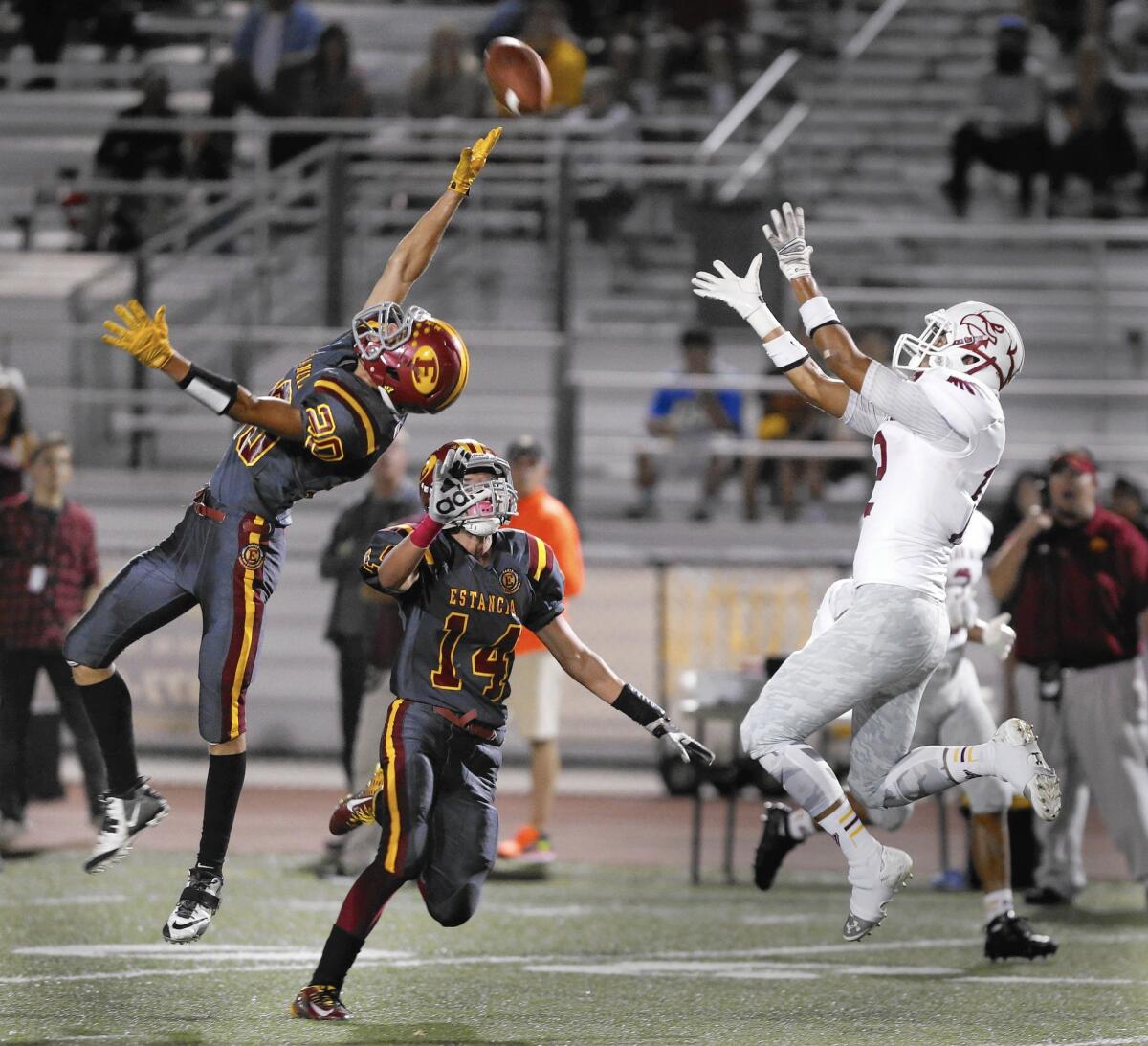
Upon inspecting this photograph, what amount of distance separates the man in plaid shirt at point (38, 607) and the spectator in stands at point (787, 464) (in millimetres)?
4525

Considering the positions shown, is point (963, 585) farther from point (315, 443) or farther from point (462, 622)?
point (315, 443)

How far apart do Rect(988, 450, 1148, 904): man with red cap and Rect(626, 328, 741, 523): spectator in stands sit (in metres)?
4.17

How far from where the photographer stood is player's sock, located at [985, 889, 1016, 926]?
7.73m

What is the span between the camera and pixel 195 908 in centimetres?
635

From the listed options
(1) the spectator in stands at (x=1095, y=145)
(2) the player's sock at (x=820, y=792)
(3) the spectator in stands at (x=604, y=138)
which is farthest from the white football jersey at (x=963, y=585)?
(1) the spectator in stands at (x=1095, y=145)

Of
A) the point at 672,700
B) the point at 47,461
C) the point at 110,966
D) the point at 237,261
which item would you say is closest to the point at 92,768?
the point at 47,461

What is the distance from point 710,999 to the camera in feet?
21.9

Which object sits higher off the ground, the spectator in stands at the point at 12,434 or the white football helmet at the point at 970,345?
the white football helmet at the point at 970,345

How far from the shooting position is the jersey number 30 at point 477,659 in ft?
20.9

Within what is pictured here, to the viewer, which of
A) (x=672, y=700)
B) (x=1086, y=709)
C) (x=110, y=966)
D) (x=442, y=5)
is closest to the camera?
(x=110, y=966)

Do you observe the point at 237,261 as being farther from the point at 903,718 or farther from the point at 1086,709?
the point at 903,718

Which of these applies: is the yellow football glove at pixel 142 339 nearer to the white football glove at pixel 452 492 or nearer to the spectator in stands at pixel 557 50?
the white football glove at pixel 452 492

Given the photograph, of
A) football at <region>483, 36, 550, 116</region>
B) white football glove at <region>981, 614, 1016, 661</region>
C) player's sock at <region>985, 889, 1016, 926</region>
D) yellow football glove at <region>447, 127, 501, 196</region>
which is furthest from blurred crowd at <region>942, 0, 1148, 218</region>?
yellow football glove at <region>447, 127, 501, 196</region>

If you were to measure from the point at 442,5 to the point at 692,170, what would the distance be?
16.5 feet
